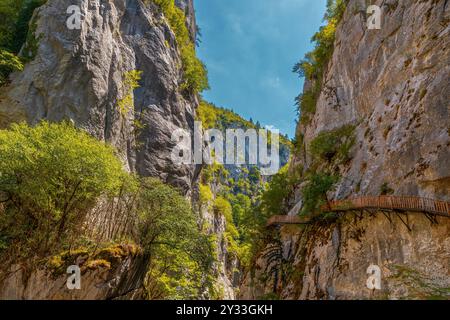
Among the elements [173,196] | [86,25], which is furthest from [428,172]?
[86,25]

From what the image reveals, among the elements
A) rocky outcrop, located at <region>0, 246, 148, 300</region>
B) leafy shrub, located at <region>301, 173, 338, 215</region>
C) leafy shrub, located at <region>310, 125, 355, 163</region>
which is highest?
leafy shrub, located at <region>310, 125, 355, 163</region>

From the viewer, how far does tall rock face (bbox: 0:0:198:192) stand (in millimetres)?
28297

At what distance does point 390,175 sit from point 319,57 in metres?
23.3

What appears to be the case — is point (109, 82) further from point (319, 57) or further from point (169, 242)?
point (319, 57)

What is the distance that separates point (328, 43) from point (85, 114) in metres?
25.8

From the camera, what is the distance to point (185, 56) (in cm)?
4909

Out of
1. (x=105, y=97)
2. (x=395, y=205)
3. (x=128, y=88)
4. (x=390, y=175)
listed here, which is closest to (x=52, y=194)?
(x=105, y=97)

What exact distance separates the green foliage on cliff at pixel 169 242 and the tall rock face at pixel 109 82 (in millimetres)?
8957

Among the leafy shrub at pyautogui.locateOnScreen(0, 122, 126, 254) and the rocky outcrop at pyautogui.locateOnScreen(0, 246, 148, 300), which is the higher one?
the leafy shrub at pyautogui.locateOnScreen(0, 122, 126, 254)

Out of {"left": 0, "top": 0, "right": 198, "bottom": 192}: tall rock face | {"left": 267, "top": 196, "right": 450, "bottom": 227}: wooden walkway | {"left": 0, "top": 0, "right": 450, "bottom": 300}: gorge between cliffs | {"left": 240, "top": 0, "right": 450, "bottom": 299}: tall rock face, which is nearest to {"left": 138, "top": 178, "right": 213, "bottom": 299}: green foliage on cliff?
{"left": 0, "top": 0, "right": 450, "bottom": 300}: gorge between cliffs

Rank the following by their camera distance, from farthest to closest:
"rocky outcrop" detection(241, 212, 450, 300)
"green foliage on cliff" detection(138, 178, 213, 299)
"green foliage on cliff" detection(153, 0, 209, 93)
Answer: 1. "green foliage on cliff" detection(153, 0, 209, 93)
2. "green foliage on cliff" detection(138, 178, 213, 299)
3. "rocky outcrop" detection(241, 212, 450, 300)

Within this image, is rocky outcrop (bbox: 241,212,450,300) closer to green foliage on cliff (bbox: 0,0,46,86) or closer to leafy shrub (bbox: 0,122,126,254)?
leafy shrub (bbox: 0,122,126,254)

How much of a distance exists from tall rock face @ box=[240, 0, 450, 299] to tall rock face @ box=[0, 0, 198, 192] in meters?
18.6
